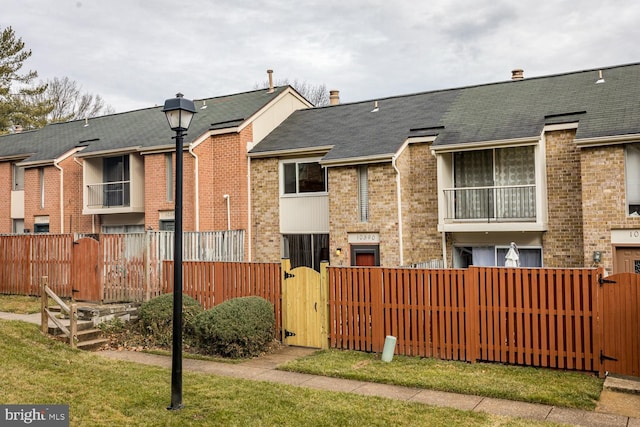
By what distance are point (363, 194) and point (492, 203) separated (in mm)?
4023

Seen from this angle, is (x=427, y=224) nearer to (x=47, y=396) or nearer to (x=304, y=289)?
(x=304, y=289)

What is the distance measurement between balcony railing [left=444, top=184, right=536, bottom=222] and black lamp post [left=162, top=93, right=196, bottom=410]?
10.4 metres

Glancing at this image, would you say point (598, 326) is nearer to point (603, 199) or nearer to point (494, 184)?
point (603, 199)

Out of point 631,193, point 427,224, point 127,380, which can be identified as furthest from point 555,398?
point 427,224

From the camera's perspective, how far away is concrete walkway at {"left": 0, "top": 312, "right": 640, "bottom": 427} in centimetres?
767

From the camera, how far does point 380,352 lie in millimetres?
11422

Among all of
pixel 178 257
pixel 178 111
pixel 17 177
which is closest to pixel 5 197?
pixel 17 177

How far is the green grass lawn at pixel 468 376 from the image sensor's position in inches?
336

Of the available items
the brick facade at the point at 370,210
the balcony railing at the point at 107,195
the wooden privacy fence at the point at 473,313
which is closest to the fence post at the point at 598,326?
the wooden privacy fence at the point at 473,313

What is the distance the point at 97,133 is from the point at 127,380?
66.3 ft

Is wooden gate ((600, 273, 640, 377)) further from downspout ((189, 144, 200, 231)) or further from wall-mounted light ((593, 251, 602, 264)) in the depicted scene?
downspout ((189, 144, 200, 231))

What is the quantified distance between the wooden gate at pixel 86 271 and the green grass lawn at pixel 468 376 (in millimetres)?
7586

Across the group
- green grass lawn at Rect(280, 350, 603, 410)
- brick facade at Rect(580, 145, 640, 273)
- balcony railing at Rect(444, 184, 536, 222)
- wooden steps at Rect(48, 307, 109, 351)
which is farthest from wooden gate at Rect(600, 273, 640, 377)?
wooden steps at Rect(48, 307, 109, 351)

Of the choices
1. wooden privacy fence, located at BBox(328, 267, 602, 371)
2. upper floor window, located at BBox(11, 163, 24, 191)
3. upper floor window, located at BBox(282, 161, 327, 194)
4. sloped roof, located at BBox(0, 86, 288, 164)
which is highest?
sloped roof, located at BBox(0, 86, 288, 164)
